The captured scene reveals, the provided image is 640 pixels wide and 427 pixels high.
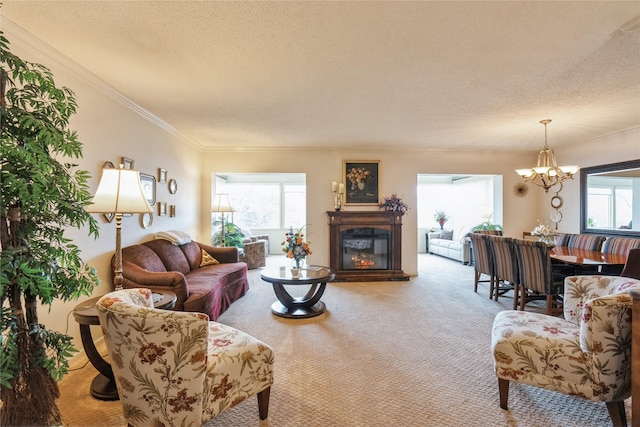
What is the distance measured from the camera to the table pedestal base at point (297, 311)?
10.9 ft

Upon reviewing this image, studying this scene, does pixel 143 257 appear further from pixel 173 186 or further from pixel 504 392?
pixel 504 392

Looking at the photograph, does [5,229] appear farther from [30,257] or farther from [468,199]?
[468,199]

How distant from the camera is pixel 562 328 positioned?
6.27 feet

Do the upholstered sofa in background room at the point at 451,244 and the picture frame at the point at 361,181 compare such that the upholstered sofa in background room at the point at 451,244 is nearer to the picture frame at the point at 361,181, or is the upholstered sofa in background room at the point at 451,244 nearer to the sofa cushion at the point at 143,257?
the picture frame at the point at 361,181

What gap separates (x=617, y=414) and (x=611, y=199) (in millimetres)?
4156

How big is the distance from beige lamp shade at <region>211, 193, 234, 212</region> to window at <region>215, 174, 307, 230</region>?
3.41 metres

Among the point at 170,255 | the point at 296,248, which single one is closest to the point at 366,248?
the point at 296,248

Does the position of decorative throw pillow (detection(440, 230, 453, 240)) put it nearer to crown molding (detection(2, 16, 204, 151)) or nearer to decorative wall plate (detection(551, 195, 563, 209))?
decorative wall plate (detection(551, 195, 563, 209))

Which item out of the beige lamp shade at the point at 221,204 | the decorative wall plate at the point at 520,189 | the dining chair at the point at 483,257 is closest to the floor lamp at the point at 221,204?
the beige lamp shade at the point at 221,204

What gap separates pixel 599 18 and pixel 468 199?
716cm

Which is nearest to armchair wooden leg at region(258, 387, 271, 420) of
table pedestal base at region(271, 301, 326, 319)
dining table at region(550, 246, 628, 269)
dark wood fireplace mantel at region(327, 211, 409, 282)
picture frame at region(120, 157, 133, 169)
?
table pedestal base at region(271, 301, 326, 319)

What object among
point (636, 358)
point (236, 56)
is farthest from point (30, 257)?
point (636, 358)

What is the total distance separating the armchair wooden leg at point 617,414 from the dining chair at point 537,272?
1719mm

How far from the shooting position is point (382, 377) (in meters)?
2.16
